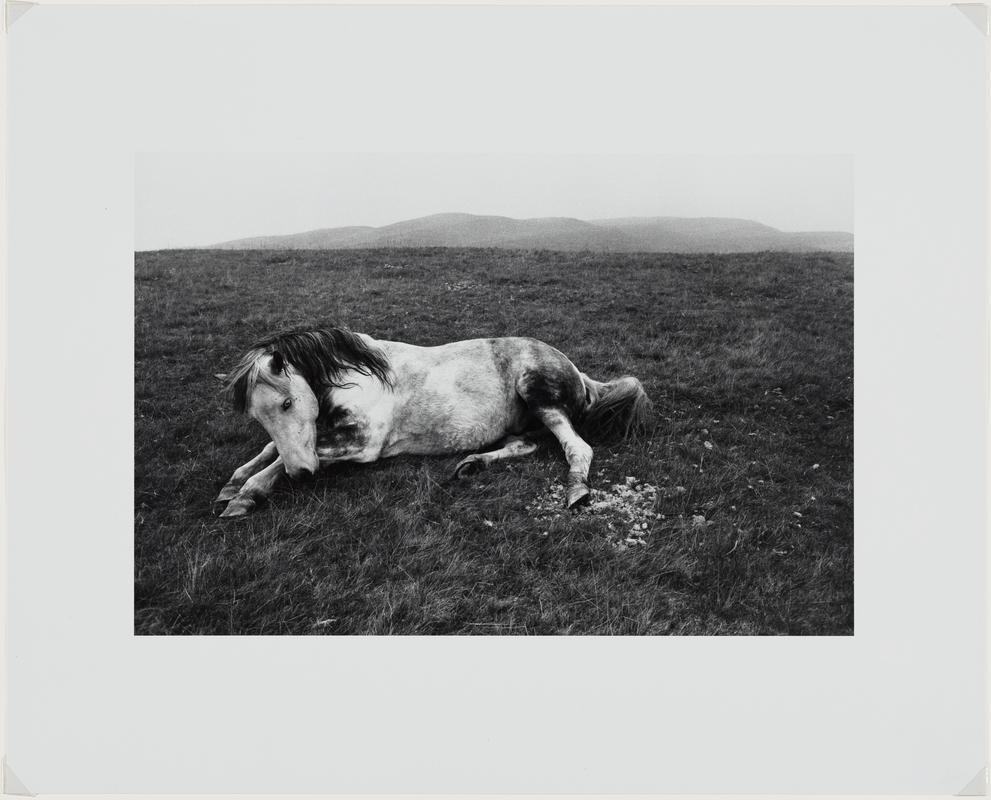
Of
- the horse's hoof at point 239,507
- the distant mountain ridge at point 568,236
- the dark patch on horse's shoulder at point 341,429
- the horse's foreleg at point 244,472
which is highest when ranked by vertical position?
the distant mountain ridge at point 568,236

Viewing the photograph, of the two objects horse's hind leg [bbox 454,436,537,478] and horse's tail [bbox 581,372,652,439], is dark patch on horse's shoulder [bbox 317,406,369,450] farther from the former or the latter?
horse's tail [bbox 581,372,652,439]

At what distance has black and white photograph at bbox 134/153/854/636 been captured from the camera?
2.82 meters

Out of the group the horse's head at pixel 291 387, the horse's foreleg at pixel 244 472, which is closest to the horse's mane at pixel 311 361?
the horse's head at pixel 291 387

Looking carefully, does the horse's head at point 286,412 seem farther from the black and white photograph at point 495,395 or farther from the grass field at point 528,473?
the grass field at point 528,473

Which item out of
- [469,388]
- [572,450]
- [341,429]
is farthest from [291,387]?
[572,450]

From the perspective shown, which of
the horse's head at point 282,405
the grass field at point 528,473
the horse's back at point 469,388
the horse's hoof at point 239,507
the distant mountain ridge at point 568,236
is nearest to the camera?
the grass field at point 528,473

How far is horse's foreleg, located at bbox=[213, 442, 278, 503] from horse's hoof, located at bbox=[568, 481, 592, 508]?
174 centimetres

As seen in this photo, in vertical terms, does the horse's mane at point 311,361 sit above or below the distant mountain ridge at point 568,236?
below

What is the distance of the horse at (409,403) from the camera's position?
10.2ft

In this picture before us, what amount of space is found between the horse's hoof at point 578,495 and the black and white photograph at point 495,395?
0.07ft

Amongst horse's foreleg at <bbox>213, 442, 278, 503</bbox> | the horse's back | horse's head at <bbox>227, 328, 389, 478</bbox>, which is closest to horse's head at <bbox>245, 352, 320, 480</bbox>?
horse's head at <bbox>227, 328, 389, 478</bbox>

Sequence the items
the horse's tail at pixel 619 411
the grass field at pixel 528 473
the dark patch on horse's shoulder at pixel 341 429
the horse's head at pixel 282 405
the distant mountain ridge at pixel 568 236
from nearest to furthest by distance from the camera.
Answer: the grass field at pixel 528 473, the horse's head at pixel 282 405, the dark patch on horse's shoulder at pixel 341 429, the horse's tail at pixel 619 411, the distant mountain ridge at pixel 568 236

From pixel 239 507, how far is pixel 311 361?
2.95ft
